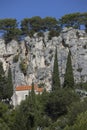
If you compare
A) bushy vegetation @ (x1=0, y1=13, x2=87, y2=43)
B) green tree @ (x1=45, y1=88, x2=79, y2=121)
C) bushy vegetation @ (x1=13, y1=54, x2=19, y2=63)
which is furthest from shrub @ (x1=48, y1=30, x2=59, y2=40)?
green tree @ (x1=45, y1=88, x2=79, y2=121)

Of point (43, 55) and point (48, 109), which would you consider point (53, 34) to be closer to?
point (43, 55)

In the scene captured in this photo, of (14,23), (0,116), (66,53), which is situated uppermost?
(14,23)

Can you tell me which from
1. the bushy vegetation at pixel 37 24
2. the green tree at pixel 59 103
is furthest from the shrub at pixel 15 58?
the green tree at pixel 59 103

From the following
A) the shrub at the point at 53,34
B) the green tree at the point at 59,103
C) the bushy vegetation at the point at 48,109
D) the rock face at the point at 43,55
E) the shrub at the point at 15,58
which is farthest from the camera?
the shrub at the point at 53,34

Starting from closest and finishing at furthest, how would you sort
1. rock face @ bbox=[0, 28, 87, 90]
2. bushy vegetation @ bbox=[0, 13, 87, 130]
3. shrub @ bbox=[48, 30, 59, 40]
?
bushy vegetation @ bbox=[0, 13, 87, 130], rock face @ bbox=[0, 28, 87, 90], shrub @ bbox=[48, 30, 59, 40]

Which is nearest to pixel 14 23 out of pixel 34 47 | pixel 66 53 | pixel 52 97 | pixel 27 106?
pixel 34 47

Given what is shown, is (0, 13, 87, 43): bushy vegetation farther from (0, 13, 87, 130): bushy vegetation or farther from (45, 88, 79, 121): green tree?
(45, 88, 79, 121): green tree

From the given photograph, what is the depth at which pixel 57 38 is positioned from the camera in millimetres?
101062

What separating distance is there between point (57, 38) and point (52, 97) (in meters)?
29.0

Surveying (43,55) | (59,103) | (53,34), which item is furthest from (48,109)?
(53,34)

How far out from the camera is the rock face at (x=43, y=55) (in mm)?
95125

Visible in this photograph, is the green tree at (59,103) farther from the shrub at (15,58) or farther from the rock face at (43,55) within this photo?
the shrub at (15,58)

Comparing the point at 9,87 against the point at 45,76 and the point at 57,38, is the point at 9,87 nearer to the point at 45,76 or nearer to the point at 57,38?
the point at 45,76

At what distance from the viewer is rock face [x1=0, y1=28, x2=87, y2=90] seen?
95.1 metres
